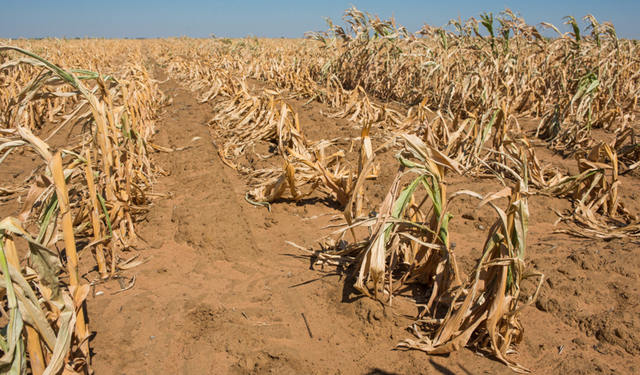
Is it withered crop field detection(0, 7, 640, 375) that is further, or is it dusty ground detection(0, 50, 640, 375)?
dusty ground detection(0, 50, 640, 375)

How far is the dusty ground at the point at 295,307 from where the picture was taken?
1864mm

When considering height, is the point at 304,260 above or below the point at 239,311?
above

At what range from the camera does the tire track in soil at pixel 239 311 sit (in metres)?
1.88

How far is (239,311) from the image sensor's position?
2262mm

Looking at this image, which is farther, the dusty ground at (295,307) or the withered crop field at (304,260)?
the dusty ground at (295,307)

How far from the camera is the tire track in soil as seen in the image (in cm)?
188

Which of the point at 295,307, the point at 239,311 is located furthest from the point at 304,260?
the point at 239,311

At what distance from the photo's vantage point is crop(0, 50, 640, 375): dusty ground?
73.4 inches

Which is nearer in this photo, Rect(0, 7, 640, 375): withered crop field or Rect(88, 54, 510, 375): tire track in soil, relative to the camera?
Rect(0, 7, 640, 375): withered crop field

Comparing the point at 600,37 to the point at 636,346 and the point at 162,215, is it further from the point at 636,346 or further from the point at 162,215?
the point at 162,215

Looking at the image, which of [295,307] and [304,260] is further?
[304,260]

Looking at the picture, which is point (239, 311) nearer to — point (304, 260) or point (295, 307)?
point (295, 307)

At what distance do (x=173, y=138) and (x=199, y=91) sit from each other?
4.06 metres

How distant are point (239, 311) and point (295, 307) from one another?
1.11 feet
